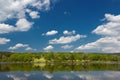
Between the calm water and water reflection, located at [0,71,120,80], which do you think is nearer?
water reflection, located at [0,71,120,80]

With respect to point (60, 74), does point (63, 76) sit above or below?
below

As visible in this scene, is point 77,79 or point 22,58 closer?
point 77,79

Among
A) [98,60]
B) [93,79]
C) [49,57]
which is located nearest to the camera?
[93,79]

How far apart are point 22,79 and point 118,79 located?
53.6 ft

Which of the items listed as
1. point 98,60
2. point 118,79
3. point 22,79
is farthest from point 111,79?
point 98,60

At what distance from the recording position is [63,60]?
6673 inches

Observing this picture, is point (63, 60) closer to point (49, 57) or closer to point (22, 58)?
point (49, 57)

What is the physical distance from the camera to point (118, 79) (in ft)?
148

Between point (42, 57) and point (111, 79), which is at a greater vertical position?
point (42, 57)

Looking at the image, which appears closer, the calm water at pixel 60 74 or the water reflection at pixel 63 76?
the water reflection at pixel 63 76

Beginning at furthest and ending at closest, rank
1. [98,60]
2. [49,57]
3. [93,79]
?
1. [98,60]
2. [49,57]
3. [93,79]

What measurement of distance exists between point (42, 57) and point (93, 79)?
127 metres

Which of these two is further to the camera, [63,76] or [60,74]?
[60,74]

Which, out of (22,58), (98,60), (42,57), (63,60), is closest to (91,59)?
(98,60)
